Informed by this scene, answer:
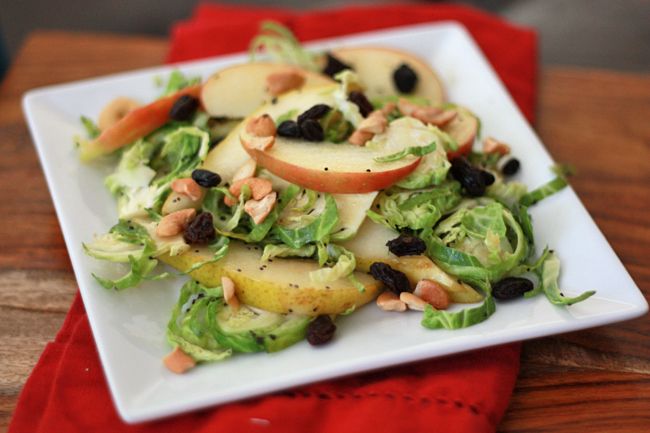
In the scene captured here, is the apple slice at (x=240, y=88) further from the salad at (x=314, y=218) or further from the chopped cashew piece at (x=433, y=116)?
the chopped cashew piece at (x=433, y=116)

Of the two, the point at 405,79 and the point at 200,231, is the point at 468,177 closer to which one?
the point at 405,79

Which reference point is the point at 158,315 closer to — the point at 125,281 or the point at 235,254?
the point at 125,281

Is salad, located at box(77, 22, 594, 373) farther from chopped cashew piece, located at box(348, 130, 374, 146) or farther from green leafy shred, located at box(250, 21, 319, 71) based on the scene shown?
green leafy shred, located at box(250, 21, 319, 71)

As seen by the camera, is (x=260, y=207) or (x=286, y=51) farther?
(x=286, y=51)

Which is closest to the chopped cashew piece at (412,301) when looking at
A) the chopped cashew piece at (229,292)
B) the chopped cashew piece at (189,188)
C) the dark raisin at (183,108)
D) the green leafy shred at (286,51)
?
the chopped cashew piece at (229,292)

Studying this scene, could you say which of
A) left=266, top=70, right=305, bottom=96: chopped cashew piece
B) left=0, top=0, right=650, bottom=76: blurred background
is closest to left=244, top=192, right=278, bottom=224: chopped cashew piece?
left=266, top=70, right=305, bottom=96: chopped cashew piece

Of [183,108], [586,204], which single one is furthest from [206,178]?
[586,204]
